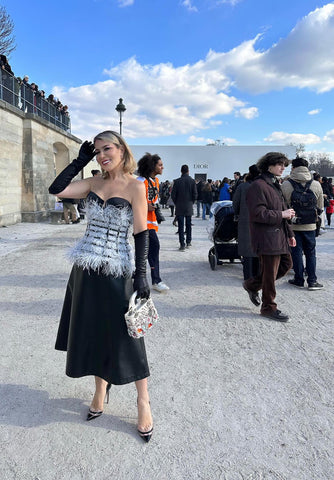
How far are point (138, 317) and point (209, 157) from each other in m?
36.1

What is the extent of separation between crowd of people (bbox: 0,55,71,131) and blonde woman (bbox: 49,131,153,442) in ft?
39.7

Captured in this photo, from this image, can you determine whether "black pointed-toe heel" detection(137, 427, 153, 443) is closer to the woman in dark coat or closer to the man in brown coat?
the man in brown coat

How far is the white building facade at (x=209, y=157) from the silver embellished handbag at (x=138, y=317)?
34986mm

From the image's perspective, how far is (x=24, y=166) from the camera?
13.9 metres

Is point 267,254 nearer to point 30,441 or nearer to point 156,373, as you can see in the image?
point 156,373

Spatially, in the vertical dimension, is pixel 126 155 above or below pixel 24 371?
above

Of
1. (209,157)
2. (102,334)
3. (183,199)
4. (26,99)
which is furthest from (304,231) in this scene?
(209,157)

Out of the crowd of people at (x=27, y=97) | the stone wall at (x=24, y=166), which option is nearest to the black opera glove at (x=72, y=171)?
the stone wall at (x=24, y=166)

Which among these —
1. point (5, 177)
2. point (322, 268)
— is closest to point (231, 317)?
point (322, 268)

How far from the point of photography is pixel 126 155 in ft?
7.69

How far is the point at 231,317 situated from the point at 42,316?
2339mm

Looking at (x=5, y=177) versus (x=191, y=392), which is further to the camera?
(x=5, y=177)

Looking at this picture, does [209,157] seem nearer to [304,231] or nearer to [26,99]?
[26,99]

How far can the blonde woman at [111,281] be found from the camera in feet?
7.14
